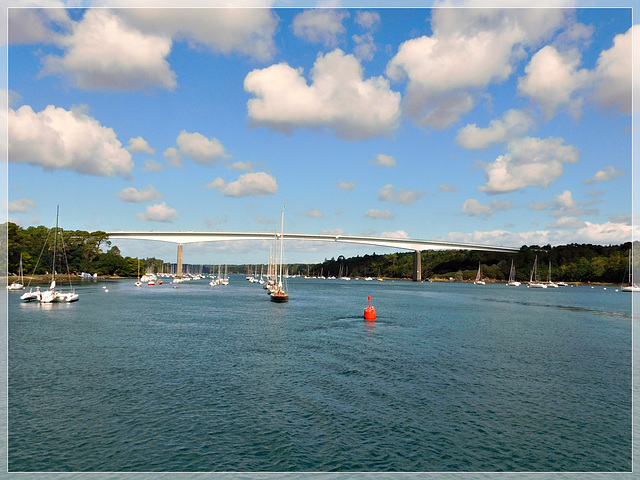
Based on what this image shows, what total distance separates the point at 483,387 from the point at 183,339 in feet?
87.5

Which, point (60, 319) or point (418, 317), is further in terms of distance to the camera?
point (418, 317)

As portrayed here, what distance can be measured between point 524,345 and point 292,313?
33.8m

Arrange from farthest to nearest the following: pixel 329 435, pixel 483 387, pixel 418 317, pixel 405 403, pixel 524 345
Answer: pixel 418 317
pixel 524 345
pixel 483 387
pixel 405 403
pixel 329 435

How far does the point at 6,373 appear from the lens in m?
26.8

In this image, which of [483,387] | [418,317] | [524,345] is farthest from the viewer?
[418,317]

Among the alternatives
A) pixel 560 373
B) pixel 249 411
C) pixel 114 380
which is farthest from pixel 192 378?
pixel 560 373

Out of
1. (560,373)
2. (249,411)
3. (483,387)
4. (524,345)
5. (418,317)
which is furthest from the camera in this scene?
(418,317)

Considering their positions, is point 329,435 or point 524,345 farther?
point 524,345

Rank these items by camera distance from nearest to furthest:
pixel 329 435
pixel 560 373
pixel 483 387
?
pixel 329 435 → pixel 483 387 → pixel 560 373

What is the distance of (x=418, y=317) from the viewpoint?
62250mm

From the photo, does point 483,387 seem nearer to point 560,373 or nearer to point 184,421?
point 560,373

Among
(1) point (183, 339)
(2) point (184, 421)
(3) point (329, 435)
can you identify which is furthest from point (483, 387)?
(1) point (183, 339)

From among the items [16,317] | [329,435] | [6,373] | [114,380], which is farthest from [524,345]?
[16,317]

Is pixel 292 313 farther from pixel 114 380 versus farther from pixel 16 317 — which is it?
pixel 114 380
